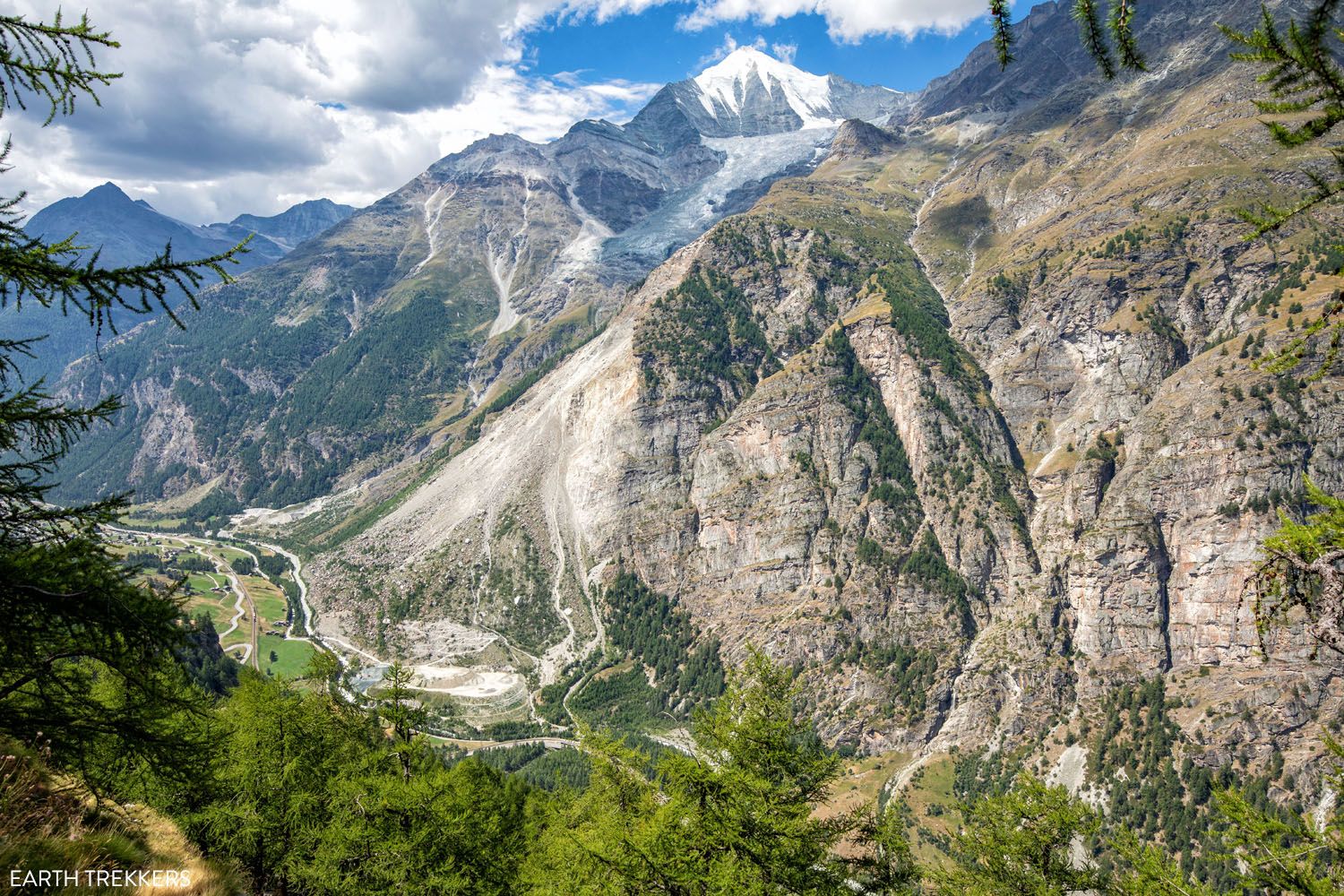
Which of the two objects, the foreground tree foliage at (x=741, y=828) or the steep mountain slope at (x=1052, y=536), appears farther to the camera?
the steep mountain slope at (x=1052, y=536)

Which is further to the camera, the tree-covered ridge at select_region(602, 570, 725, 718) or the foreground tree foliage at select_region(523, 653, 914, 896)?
the tree-covered ridge at select_region(602, 570, 725, 718)

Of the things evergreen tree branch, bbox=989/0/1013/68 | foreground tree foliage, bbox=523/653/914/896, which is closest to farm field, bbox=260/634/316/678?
foreground tree foliage, bbox=523/653/914/896

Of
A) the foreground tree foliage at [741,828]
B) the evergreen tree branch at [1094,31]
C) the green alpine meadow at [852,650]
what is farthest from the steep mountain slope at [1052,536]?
the evergreen tree branch at [1094,31]

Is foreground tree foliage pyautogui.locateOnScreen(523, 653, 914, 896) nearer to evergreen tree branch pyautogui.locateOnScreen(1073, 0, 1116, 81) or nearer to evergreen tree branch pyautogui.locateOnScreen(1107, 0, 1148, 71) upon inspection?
evergreen tree branch pyautogui.locateOnScreen(1073, 0, 1116, 81)

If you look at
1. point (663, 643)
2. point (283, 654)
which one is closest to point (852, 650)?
point (663, 643)

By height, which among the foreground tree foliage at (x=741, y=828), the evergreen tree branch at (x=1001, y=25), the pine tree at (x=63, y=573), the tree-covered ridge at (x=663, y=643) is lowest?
the tree-covered ridge at (x=663, y=643)

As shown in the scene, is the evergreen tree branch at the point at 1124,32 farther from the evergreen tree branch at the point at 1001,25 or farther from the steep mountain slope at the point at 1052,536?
the steep mountain slope at the point at 1052,536

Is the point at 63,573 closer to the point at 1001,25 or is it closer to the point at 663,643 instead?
the point at 1001,25

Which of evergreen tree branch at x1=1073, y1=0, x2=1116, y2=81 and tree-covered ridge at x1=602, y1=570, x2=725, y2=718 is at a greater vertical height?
evergreen tree branch at x1=1073, y1=0, x2=1116, y2=81

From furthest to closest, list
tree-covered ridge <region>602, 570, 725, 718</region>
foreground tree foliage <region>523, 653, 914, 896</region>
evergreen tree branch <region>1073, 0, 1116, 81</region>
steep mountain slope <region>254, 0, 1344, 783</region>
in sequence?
tree-covered ridge <region>602, 570, 725, 718</region>, steep mountain slope <region>254, 0, 1344, 783</region>, foreground tree foliage <region>523, 653, 914, 896</region>, evergreen tree branch <region>1073, 0, 1116, 81</region>

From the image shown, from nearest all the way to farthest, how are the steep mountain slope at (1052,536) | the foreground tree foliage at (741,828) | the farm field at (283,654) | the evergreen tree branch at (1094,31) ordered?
the evergreen tree branch at (1094,31) < the foreground tree foliage at (741,828) < the steep mountain slope at (1052,536) < the farm field at (283,654)

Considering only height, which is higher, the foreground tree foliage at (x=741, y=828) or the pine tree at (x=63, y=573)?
the pine tree at (x=63, y=573)
